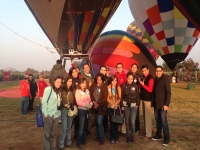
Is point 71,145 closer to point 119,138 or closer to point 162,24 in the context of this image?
point 119,138

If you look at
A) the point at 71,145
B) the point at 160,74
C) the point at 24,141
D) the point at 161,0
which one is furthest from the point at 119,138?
the point at 161,0

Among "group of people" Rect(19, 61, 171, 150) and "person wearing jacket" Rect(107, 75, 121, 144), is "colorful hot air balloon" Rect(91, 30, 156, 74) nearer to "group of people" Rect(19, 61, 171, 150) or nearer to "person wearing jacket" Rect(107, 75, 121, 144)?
"group of people" Rect(19, 61, 171, 150)

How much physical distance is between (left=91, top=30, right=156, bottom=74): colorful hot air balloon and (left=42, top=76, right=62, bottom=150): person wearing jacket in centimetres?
653

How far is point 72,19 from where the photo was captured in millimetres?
9344

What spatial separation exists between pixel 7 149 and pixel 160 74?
3.44 meters

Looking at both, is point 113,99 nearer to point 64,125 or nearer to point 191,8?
point 64,125

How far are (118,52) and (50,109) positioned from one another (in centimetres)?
728

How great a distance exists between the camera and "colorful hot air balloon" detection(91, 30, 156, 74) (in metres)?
10.1

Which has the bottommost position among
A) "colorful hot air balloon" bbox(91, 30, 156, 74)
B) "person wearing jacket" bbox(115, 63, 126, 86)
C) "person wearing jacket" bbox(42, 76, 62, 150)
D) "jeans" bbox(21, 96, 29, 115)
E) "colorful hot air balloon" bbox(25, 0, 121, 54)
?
"jeans" bbox(21, 96, 29, 115)

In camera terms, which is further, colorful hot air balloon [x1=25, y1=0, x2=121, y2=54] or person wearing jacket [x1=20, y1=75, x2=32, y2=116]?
colorful hot air balloon [x1=25, y1=0, x2=121, y2=54]

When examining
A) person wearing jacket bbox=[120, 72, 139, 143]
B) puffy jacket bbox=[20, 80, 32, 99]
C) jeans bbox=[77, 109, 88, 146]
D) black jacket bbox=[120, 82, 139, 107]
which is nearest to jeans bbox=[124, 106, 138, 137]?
person wearing jacket bbox=[120, 72, 139, 143]

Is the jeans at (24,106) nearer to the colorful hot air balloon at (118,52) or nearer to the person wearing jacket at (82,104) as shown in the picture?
the person wearing jacket at (82,104)

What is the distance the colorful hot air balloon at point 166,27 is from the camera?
36.2ft

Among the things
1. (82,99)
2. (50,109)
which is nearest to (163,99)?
(82,99)
